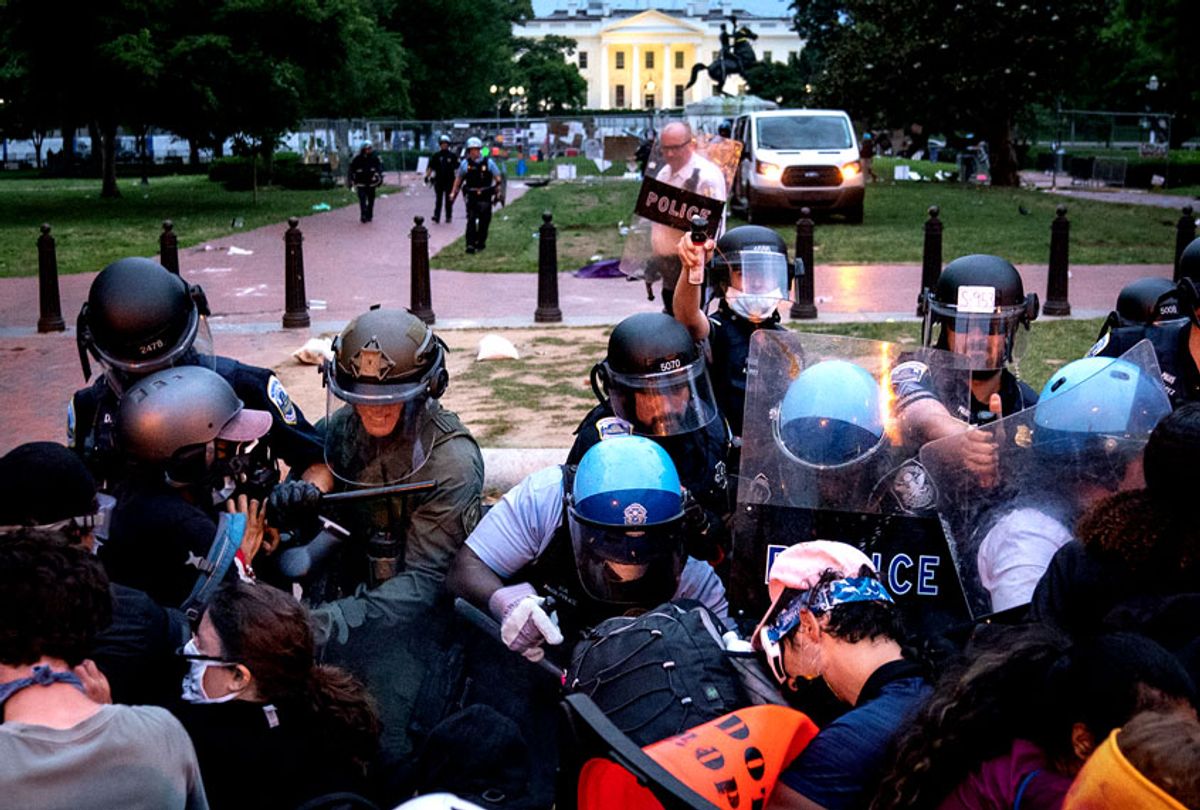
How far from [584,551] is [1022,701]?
143cm

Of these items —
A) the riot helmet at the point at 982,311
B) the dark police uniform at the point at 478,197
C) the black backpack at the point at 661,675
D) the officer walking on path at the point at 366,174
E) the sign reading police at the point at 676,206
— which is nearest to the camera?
the black backpack at the point at 661,675

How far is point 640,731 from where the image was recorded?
2.73 meters

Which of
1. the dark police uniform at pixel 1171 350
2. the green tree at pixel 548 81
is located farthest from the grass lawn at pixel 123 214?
the green tree at pixel 548 81

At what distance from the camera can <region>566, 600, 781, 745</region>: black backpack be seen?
2758mm

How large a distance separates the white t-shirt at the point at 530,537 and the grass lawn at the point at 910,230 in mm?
14274

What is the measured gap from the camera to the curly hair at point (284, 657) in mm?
2844

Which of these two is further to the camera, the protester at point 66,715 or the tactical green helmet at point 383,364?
the tactical green helmet at point 383,364

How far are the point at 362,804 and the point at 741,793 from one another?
34.0 inches

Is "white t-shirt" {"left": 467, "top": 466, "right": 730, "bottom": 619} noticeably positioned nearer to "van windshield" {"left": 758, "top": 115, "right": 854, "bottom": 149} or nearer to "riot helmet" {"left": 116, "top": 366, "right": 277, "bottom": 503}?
"riot helmet" {"left": 116, "top": 366, "right": 277, "bottom": 503}

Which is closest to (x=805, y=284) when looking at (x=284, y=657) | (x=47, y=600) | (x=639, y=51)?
(x=284, y=657)

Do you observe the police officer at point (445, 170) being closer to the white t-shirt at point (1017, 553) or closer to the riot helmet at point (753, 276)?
the riot helmet at point (753, 276)

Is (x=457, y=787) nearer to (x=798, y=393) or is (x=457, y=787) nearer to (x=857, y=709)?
(x=857, y=709)

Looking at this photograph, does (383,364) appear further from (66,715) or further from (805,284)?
(805,284)

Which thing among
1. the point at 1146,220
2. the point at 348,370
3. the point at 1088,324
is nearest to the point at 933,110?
the point at 1146,220
